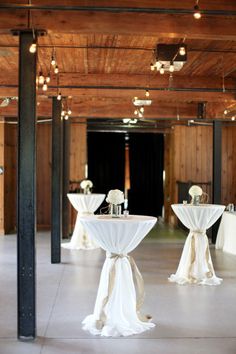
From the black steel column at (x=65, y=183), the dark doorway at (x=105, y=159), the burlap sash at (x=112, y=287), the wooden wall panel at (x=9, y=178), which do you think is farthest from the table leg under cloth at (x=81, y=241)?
the dark doorway at (x=105, y=159)

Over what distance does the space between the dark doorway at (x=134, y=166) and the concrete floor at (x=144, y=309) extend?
6.99 m

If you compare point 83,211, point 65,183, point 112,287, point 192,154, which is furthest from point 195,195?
point 192,154

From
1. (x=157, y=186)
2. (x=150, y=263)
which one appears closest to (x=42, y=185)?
(x=157, y=186)

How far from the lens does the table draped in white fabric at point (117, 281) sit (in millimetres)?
4473

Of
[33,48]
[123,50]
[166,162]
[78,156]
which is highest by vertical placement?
[123,50]

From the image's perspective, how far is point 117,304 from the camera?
448 centimetres

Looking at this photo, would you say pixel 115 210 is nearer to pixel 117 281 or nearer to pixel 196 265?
pixel 117 281

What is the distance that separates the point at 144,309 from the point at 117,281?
942mm

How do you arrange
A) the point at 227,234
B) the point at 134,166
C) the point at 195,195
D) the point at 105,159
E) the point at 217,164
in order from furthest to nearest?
the point at 134,166 < the point at 105,159 < the point at 217,164 < the point at 227,234 < the point at 195,195

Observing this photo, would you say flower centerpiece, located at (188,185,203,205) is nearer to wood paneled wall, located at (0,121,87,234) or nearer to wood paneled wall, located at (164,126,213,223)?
wood paneled wall, located at (0,121,87,234)

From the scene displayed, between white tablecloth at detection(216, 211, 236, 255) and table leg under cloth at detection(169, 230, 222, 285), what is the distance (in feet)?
8.20

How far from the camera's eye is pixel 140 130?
13.7m

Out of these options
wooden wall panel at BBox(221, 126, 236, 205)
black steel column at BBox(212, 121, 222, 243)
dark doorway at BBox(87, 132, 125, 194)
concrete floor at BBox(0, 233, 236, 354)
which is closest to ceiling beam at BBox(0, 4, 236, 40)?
concrete floor at BBox(0, 233, 236, 354)

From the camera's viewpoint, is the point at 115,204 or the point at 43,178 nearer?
the point at 115,204
